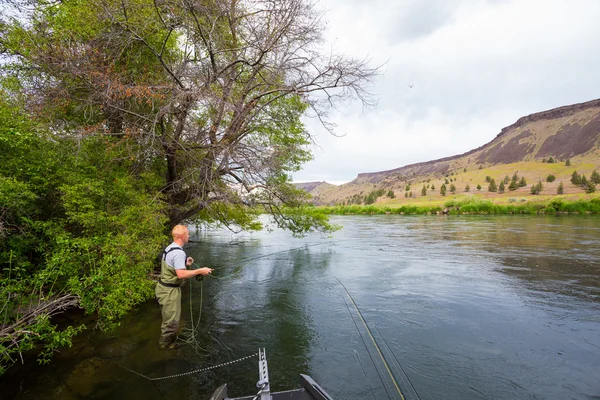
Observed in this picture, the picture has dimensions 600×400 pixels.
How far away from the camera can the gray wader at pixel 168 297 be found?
541cm

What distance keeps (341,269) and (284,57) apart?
8.08 metres

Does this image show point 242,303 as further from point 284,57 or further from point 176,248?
point 284,57

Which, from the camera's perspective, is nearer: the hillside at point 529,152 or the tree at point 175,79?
the tree at point 175,79

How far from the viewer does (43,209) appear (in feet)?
21.6

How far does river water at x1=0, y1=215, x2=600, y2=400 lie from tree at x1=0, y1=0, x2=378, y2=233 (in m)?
3.48

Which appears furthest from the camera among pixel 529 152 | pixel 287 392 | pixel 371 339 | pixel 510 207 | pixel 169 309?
pixel 529 152

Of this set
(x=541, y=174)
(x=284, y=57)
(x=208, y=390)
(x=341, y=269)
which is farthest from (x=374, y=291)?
(x=541, y=174)

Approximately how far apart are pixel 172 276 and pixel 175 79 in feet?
17.8

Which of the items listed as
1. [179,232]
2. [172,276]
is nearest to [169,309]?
[172,276]

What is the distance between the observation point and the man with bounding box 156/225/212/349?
528 cm

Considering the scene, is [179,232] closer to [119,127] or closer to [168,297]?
[168,297]

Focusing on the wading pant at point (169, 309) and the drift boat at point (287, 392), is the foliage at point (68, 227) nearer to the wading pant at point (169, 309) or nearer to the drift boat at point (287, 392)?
the wading pant at point (169, 309)

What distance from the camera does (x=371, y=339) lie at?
6102mm

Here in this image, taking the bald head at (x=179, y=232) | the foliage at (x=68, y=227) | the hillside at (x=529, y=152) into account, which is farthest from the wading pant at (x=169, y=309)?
the hillside at (x=529, y=152)
